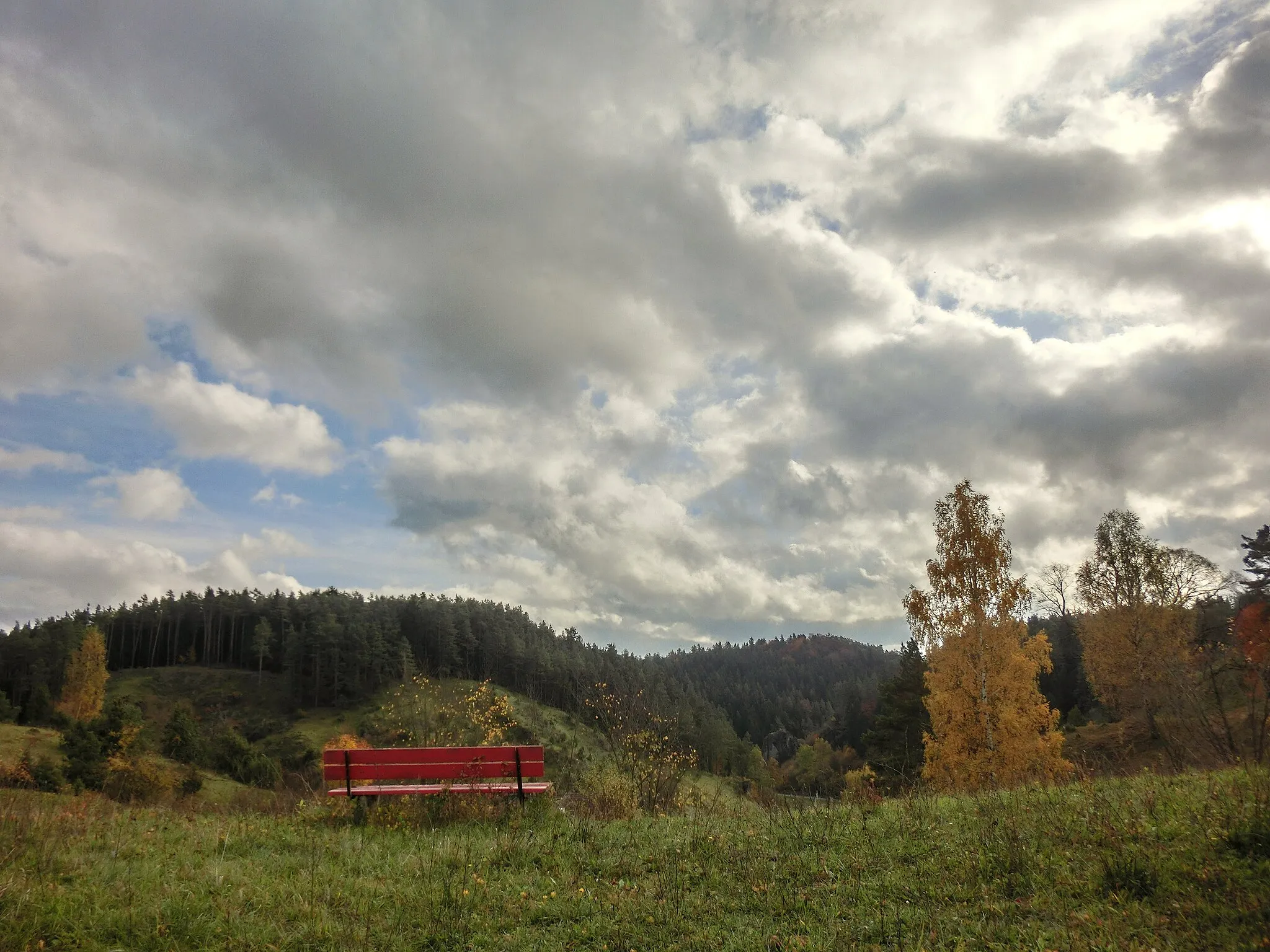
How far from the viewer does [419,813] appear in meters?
10.4

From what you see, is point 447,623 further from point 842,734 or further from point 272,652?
point 842,734

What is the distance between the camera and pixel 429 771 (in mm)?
11164

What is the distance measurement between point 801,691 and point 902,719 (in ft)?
392

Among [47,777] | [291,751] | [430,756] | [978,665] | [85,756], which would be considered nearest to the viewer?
[430,756]

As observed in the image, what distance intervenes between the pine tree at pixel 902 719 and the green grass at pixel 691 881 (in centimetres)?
2912

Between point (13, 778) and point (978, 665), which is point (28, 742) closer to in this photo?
point (13, 778)

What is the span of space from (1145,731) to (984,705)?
51.3 ft

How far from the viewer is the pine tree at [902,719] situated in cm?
3647

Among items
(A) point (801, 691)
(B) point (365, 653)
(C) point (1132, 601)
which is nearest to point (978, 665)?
(C) point (1132, 601)

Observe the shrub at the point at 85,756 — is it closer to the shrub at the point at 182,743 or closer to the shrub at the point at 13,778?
the shrub at the point at 13,778

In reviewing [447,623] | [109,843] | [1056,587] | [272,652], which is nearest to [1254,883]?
[109,843]

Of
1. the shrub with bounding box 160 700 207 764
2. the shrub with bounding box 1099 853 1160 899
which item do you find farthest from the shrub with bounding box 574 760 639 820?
the shrub with bounding box 160 700 207 764

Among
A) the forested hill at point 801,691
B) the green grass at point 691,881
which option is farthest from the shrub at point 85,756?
the forested hill at point 801,691

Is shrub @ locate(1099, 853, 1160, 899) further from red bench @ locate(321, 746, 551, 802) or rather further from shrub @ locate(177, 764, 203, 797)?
shrub @ locate(177, 764, 203, 797)
